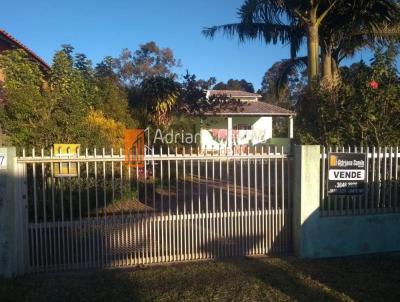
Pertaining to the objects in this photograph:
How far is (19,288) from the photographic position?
5125mm

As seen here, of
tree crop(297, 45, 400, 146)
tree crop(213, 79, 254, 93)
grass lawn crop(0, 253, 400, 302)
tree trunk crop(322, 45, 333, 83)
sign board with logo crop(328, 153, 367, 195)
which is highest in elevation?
tree crop(213, 79, 254, 93)

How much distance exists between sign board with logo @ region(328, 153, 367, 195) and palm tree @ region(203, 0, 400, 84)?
591cm

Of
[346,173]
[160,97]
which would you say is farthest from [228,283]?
[160,97]

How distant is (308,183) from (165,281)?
2602 mm

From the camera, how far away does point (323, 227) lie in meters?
6.45

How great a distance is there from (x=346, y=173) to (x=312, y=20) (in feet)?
25.5

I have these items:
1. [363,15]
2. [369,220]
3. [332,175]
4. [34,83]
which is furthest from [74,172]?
[363,15]

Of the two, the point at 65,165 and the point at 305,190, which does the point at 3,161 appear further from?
the point at 305,190

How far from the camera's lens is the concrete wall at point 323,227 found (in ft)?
20.6

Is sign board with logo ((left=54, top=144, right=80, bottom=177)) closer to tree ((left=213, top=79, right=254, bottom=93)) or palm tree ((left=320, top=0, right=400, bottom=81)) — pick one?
palm tree ((left=320, top=0, right=400, bottom=81))

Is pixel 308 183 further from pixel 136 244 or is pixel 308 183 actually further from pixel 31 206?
pixel 31 206

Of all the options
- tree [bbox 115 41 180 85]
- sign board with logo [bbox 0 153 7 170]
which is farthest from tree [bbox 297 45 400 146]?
tree [bbox 115 41 180 85]

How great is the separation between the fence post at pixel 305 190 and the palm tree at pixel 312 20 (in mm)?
6236

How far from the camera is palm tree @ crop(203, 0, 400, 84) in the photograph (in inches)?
508
